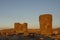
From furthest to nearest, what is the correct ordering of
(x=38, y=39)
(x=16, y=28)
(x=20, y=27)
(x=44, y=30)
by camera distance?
(x=20, y=27) → (x=16, y=28) → (x=44, y=30) → (x=38, y=39)

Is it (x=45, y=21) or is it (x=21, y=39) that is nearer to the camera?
(x=21, y=39)

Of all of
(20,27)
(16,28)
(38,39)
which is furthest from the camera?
(20,27)

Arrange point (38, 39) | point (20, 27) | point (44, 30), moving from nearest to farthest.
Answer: point (38, 39)
point (44, 30)
point (20, 27)

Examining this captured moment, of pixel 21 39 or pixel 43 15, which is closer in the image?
pixel 21 39

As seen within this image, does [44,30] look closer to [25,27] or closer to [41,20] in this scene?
[41,20]

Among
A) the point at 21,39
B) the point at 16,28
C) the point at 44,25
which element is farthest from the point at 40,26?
the point at 21,39

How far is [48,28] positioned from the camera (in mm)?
34406

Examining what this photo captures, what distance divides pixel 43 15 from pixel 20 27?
47.9 ft

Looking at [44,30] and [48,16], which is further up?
[48,16]

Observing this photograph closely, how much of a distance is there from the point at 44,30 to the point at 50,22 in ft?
6.59

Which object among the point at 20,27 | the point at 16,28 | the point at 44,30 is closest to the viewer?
the point at 44,30

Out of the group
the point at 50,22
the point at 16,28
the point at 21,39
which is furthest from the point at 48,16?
the point at 21,39

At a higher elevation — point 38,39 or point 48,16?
point 48,16

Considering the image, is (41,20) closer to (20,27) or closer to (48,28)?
(48,28)
